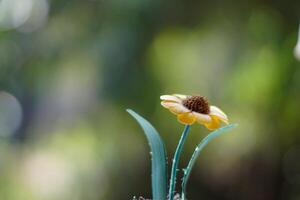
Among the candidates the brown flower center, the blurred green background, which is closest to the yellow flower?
the brown flower center

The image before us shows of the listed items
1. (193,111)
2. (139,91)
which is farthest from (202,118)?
(139,91)

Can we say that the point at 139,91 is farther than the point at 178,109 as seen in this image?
Yes

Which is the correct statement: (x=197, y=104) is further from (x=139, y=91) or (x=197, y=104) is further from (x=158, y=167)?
(x=139, y=91)

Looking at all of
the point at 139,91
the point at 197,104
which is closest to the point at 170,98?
the point at 197,104

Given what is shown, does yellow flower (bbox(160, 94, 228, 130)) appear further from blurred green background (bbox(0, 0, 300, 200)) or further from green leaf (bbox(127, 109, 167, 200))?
blurred green background (bbox(0, 0, 300, 200))

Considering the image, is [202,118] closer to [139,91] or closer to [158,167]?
[158,167]

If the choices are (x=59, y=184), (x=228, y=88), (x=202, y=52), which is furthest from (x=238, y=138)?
(x=59, y=184)

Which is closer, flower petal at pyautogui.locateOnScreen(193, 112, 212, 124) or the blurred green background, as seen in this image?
flower petal at pyautogui.locateOnScreen(193, 112, 212, 124)
